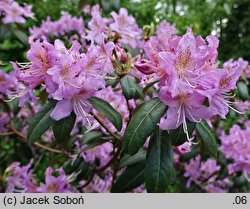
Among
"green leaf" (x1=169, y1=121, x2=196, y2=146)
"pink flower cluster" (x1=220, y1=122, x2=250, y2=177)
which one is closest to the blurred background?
"pink flower cluster" (x1=220, y1=122, x2=250, y2=177)

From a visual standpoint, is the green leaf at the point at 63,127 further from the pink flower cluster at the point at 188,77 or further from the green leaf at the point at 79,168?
the green leaf at the point at 79,168

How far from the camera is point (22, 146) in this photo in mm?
2518

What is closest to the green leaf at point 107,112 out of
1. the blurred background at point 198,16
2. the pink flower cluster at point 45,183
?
the pink flower cluster at point 45,183

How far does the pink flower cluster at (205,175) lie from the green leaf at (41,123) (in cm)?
115

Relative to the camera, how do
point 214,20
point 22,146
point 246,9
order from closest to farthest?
point 22,146, point 214,20, point 246,9

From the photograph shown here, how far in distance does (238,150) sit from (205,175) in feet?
1.79

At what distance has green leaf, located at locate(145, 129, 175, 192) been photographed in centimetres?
109

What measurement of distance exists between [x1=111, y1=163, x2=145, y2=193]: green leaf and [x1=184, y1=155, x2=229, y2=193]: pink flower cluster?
75 cm

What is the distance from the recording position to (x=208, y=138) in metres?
1.16

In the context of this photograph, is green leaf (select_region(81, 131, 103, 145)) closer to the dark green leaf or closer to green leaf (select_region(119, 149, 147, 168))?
the dark green leaf

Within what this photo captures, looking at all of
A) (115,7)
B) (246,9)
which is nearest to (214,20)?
(246,9)

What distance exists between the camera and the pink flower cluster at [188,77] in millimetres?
1002

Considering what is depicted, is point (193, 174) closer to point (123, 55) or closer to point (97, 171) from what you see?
point (97, 171)
